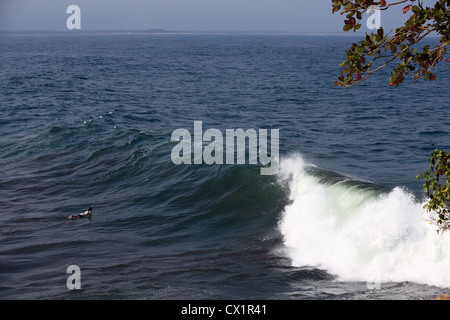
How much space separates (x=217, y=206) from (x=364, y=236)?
7090 millimetres

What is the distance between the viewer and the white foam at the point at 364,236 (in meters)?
14.1

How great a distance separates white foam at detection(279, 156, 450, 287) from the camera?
1405cm

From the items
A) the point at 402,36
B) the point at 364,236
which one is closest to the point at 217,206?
the point at 364,236

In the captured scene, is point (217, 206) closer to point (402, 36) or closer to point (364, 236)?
point (364, 236)

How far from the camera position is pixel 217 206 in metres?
21.0

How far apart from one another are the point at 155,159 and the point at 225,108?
1719cm

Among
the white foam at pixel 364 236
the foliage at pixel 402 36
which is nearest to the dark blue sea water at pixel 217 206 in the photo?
the white foam at pixel 364 236

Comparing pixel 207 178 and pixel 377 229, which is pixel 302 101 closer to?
pixel 207 178

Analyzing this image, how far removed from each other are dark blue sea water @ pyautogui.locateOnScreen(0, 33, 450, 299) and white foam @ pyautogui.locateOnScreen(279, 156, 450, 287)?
0.05m

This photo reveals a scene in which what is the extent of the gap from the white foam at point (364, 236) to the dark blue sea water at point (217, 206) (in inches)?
1.9

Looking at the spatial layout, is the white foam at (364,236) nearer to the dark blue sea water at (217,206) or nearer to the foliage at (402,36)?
the dark blue sea water at (217,206)

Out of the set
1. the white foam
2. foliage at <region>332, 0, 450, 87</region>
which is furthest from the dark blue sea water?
foliage at <region>332, 0, 450, 87</region>

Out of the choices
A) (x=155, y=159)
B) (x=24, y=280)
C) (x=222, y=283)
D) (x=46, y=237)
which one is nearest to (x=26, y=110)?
(x=155, y=159)

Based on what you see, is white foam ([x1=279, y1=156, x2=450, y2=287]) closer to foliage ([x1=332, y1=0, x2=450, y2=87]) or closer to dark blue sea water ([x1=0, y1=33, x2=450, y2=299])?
dark blue sea water ([x1=0, y1=33, x2=450, y2=299])
